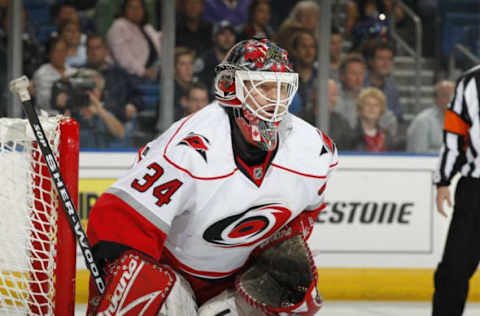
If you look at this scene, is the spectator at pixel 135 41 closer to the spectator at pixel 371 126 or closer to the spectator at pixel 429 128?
the spectator at pixel 371 126

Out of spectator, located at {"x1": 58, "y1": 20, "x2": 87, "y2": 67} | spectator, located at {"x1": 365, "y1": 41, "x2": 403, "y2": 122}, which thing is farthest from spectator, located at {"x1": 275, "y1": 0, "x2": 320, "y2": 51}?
spectator, located at {"x1": 58, "y1": 20, "x2": 87, "y2": 67}

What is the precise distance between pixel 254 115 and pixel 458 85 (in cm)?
128

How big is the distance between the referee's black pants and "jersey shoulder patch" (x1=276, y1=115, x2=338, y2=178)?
3.07 ft

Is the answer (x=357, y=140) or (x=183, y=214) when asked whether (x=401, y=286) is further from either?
(x=183, y=214)

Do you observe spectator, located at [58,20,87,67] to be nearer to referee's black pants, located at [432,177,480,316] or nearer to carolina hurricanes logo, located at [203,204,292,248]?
referee's black pants, located at [432,177,480,316]

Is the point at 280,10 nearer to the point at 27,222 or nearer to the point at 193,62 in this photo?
the point at 193,62

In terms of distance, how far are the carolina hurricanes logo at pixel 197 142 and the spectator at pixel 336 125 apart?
2.27 m

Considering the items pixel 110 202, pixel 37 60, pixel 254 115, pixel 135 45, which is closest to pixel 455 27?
pixel 135 45

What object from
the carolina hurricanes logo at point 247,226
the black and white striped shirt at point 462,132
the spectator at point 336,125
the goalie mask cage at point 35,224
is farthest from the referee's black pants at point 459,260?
the goalie mask cage at point 35,224

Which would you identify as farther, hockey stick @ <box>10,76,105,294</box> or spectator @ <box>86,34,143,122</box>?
spectator @ <box>86,34,143,122</box>

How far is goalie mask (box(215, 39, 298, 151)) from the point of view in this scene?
2004mm

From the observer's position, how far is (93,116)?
4043 millimetres

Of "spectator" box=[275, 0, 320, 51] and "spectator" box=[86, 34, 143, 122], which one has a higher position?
"spectator" box=[275, 0, 320, 51]

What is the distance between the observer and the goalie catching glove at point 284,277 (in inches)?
80.2
